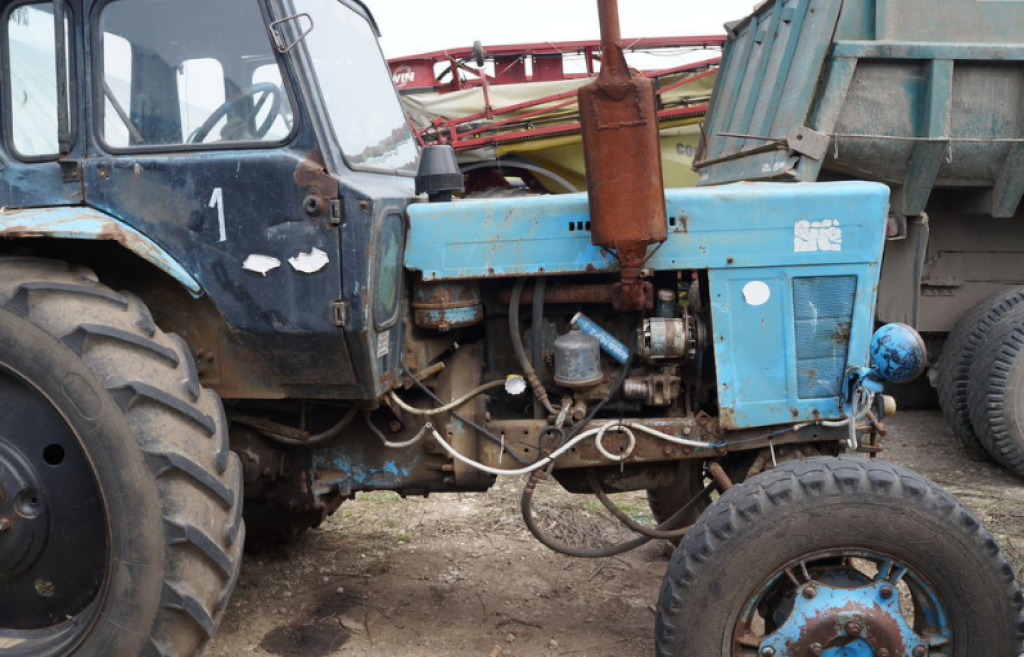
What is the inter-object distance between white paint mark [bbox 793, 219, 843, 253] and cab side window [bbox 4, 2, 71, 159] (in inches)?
91.4

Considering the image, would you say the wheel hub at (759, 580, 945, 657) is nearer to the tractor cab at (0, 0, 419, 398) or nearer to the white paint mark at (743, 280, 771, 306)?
the white paint mark at (743, 280, 771, 306)

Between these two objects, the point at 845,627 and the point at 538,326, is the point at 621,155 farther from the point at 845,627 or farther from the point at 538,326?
the point at 845,627

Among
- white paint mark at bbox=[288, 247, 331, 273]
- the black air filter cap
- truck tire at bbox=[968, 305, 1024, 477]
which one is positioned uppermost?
the black air filter cap

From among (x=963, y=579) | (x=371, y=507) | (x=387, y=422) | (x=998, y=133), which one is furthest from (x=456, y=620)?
(x=998, y=133)

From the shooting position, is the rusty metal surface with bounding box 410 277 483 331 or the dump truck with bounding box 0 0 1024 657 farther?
the rusty metal surface with bounding box 410 277 483 331

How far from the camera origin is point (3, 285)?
7.70 feet

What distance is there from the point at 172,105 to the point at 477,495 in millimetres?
2734

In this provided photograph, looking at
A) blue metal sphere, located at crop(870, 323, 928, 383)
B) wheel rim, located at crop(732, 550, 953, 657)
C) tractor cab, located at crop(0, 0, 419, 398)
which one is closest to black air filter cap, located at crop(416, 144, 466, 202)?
tractor cab, located at crop(0, 0, 419, 398)

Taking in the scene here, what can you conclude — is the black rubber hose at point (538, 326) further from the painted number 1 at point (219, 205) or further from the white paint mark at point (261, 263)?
the painted number 1 at point (219, 205)

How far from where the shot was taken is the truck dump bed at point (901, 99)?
440 centimetres

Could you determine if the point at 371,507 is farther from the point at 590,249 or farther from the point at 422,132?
the point at 422,132

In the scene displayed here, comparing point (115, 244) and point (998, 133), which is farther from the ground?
point (115, 244)

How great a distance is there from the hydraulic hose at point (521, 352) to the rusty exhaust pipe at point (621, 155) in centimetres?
39

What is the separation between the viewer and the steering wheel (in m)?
2.59
